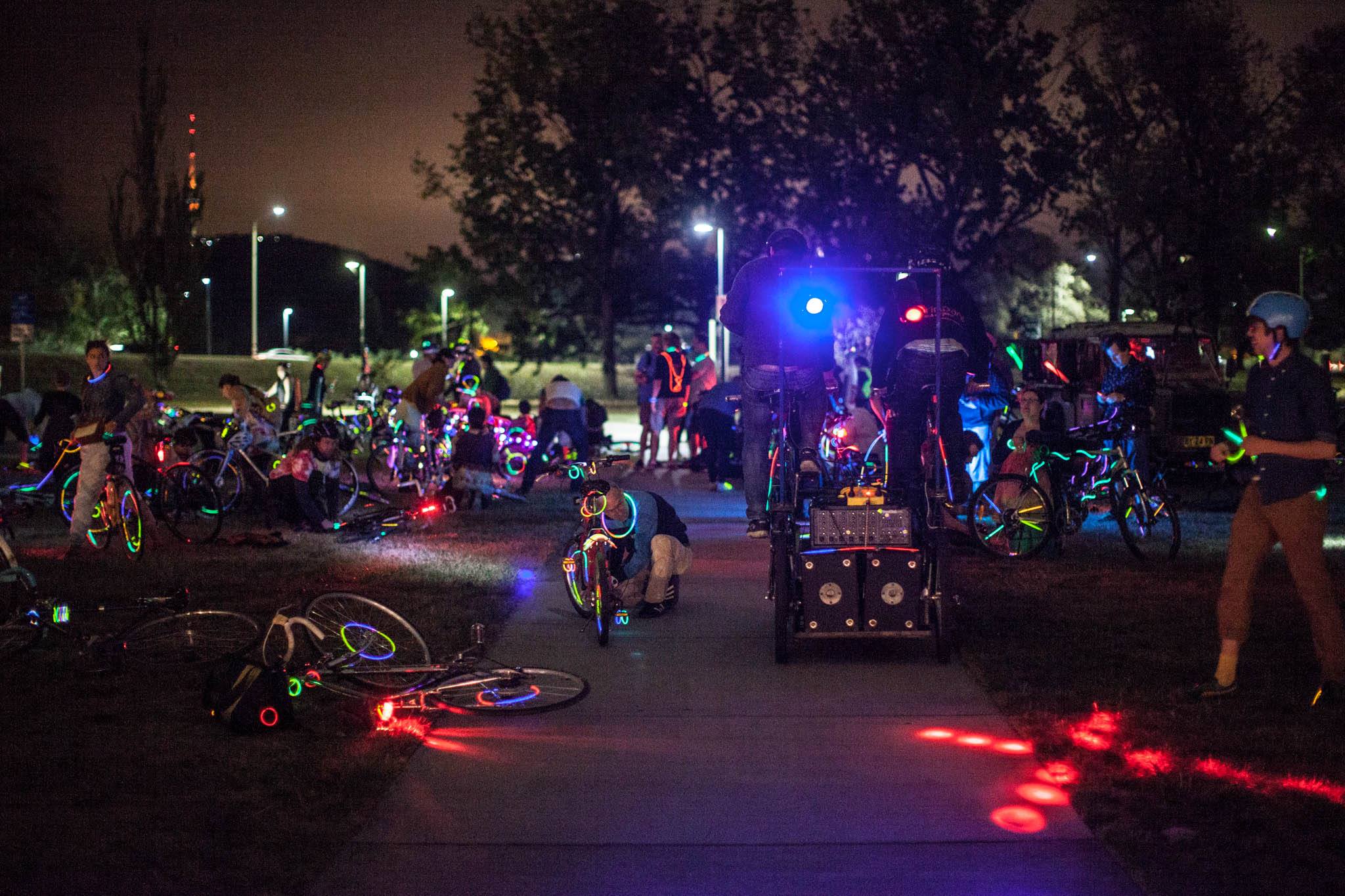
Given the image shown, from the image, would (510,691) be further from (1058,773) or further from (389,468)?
(389,468)

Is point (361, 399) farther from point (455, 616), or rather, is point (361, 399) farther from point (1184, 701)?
point (1184, 701)

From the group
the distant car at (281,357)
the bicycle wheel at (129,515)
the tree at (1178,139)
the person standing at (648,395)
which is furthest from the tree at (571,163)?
the bicycle wheel at (129,515)

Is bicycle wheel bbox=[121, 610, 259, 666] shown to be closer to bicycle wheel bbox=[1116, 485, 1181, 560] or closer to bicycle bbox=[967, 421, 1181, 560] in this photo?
bicycle bbox=[967, 421, 1181, 560]

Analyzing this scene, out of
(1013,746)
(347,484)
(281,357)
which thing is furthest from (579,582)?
(281,357)

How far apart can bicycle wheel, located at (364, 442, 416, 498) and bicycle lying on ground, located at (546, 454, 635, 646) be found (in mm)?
8399

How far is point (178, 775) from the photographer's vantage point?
5.74 meters

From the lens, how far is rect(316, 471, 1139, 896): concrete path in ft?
15.2

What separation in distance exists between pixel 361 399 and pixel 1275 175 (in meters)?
29.1

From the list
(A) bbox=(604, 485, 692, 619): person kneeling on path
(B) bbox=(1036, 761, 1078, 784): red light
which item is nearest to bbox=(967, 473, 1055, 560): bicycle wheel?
(A) bbox=(604, 485, 692, 619): person kneeling on path

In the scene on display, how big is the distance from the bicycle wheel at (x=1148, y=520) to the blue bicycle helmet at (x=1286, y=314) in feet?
15.9

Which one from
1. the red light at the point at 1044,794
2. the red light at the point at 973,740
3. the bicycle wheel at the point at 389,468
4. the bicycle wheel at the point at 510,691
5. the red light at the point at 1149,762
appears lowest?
the red light at the point at 1044,794

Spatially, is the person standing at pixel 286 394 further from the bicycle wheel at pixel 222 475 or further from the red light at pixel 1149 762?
the red light at pixel 1149 762

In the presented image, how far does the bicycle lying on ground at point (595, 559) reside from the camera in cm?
823

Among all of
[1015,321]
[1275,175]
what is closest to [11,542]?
[1015,321]
